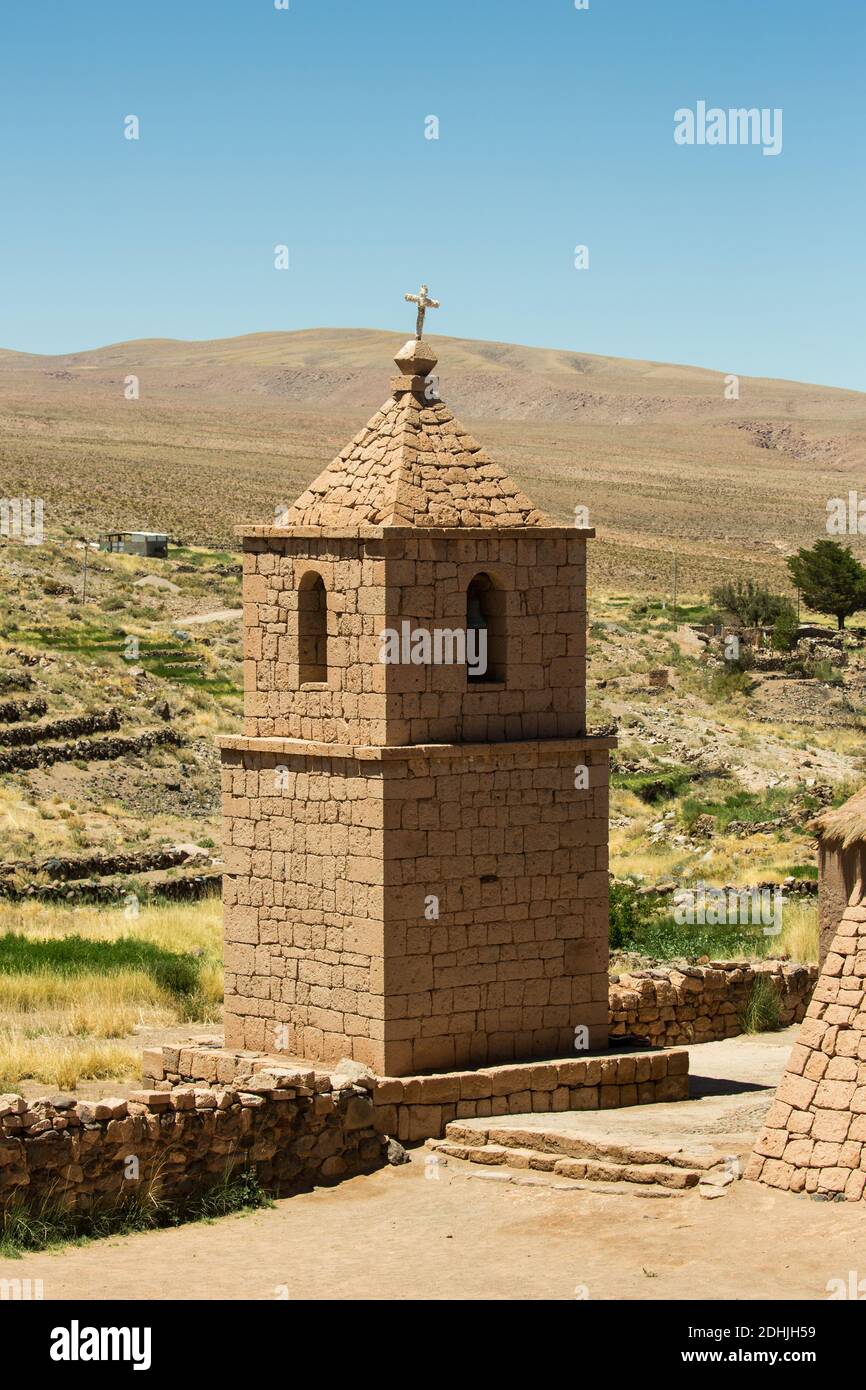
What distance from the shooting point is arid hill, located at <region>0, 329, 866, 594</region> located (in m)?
72.4

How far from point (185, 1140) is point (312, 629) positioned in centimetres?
381

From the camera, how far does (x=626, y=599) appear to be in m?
60.7

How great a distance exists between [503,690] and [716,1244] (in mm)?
4452

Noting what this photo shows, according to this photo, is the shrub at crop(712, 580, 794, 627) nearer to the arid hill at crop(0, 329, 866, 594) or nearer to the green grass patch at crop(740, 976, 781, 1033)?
the arid hill at crop(0, 329, 866, 594)

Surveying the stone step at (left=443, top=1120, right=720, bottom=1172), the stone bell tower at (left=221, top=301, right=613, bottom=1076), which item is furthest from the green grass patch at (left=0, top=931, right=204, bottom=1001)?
the stone step at (left=443, top=1120, right=720, bottom=1172)

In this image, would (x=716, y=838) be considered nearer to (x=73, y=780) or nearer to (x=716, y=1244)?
(x=73, y=780)

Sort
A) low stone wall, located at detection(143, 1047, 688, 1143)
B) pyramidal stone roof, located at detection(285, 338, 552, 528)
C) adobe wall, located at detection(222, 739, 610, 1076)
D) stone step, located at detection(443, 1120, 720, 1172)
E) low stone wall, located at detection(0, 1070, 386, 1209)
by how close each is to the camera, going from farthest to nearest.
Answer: pyramidal stone roof, located at detection(285, 338, 552, 528), adobe wall, located at detection(222, 739, 610, 1076), low stone wall, located at detection(143, 1047, 688, 1143), stone step, located at detection(443, 1120, 720, 1172), low stone wall, located at detection(0, 1070, 386, 1209)

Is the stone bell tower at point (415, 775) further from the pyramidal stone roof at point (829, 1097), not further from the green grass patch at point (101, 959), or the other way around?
the green grass patch at point (101, 959)

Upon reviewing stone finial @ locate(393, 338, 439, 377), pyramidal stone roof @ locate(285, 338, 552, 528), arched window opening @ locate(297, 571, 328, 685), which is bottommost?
arched window opening @ locate(297, 571, 328, 685)

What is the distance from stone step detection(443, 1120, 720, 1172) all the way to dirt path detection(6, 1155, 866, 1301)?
1.34 ft

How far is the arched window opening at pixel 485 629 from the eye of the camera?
14062 millimetres

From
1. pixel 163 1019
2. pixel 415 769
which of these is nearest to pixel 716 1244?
pixel 415 769

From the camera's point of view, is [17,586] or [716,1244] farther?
[17,586]

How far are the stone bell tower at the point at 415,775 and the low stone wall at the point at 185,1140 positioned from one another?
26.8 inches
